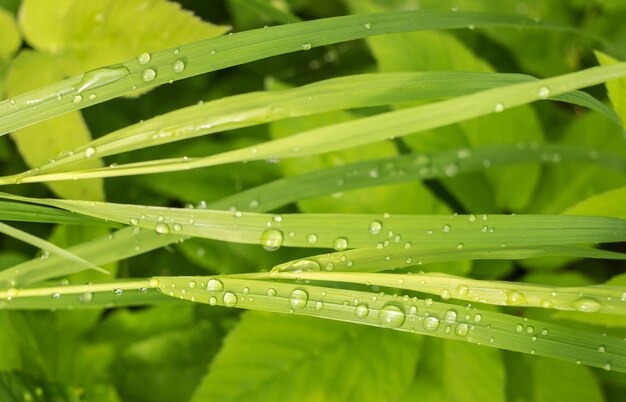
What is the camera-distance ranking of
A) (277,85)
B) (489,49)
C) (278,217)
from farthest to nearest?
(489,49), (277,85), (278,217)

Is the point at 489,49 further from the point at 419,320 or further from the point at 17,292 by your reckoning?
the point at 17,292

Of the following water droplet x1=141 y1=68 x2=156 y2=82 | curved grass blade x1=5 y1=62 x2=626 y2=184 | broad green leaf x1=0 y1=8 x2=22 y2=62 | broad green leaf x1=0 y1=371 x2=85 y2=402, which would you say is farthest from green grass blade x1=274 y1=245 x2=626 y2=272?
broad green leaf x1=0 y1=8 x2=22 y2=62

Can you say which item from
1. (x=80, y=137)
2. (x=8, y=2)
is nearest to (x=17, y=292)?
(x=80, y=137)

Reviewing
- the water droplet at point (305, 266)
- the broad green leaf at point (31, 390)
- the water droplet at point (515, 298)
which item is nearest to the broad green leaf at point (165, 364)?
the broad green leaf at point (31, 390)

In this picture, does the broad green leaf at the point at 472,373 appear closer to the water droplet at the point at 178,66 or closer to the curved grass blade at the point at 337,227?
the curved grass blade at the point at 337,227

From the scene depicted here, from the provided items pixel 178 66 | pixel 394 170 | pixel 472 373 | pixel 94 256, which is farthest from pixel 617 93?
pixel 94 256

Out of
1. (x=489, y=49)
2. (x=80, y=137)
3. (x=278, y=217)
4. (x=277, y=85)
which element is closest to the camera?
(x=278, y=217)

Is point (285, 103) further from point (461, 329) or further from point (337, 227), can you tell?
point (461, 329)

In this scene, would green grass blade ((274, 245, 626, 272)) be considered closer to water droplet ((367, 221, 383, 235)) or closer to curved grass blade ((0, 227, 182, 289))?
water droplet ((367, 221, 383, 235))
